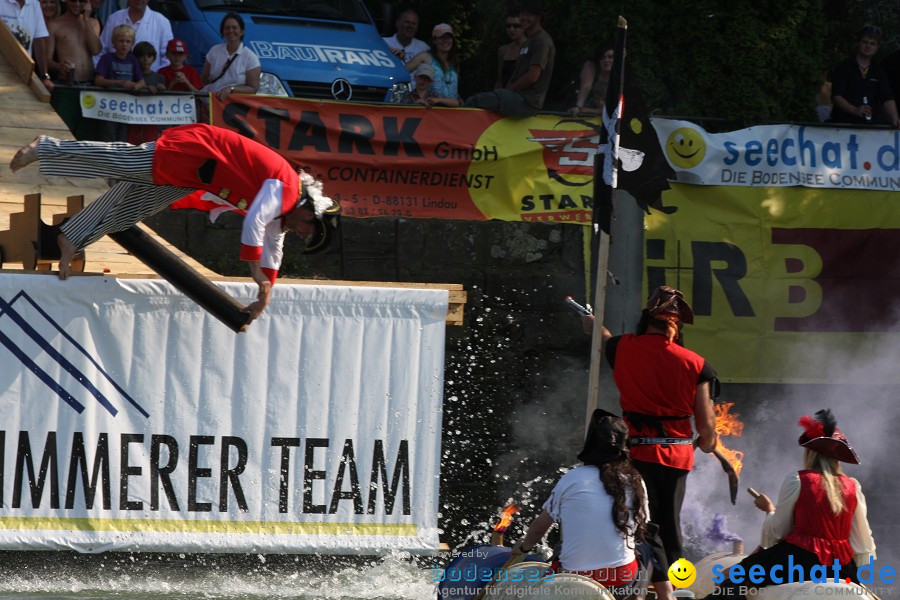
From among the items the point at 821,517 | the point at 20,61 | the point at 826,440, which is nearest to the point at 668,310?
the point at 826,440

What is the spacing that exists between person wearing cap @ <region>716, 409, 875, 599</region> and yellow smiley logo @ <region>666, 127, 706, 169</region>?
5.15 meters

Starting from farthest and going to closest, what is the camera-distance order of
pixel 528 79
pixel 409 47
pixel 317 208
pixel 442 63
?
1. pixel 409 47
2. pixel 442 63
3. pixel 528 79
4. pixel 317 208

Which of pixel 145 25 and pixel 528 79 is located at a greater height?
pixel 145 25

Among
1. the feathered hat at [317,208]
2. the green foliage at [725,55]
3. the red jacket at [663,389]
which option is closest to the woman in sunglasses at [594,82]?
the green foliage at [725,55]

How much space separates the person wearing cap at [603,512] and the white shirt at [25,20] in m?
6.97

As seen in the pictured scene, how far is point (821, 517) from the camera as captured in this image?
267 inches

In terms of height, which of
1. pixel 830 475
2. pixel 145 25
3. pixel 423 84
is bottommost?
pixel 830 475

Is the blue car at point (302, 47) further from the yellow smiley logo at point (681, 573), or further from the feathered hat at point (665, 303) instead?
the yellow smiley logo at point (681, 573)

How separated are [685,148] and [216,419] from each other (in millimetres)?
5289

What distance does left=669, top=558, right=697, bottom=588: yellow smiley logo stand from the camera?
7496 mm

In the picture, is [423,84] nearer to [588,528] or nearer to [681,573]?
[681,573]

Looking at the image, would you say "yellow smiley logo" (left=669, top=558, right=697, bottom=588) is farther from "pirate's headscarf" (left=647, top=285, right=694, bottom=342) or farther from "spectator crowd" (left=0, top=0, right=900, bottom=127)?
"spectator crowd" (left=0, top=0, right=900, bottom=127)

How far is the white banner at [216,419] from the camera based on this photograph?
8.20m

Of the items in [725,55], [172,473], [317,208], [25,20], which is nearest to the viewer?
[317,208]
